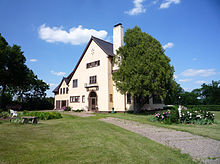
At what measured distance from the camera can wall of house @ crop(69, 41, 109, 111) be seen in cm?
2290

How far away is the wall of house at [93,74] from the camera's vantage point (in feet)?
75.1

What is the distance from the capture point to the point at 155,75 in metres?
17.3

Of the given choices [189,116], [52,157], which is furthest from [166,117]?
[52,157]

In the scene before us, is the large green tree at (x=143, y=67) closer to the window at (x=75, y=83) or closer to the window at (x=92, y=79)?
the window at (x=92, y=79)

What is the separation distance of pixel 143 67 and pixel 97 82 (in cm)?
935

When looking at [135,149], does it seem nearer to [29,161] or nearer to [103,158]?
[103,158]

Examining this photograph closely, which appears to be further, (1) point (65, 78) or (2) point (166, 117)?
(1) point (65, 78)

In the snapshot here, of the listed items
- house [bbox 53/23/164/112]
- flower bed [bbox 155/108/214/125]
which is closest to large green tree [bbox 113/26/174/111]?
house [bbox 53/23/164/112]

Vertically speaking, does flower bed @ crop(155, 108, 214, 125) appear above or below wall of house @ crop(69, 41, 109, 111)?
below

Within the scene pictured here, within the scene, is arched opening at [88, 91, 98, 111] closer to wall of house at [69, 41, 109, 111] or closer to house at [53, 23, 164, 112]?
house at [53, 23, 164, 112]

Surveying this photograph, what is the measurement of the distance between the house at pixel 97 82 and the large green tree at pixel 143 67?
403 cm

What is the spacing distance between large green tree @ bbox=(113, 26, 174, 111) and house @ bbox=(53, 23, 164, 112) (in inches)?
159

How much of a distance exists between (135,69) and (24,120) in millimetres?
11894

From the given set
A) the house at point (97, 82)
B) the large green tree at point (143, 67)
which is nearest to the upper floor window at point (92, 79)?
the house at point (97, 82)
